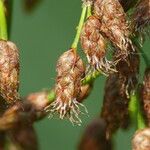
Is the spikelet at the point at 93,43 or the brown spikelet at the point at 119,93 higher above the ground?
the spikelet at the point at 93,43

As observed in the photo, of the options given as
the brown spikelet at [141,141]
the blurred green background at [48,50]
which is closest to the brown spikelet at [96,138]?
the blurred green background at [48,50]

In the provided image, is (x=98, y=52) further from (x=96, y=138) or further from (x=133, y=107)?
(x=96, y=138)

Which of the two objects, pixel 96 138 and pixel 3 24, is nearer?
pixel 3 24

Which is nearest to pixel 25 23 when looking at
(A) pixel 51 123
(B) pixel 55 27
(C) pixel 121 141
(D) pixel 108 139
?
(B) pixel 55 27

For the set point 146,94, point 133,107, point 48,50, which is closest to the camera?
point 146,94

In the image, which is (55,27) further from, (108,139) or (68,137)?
(108,139)

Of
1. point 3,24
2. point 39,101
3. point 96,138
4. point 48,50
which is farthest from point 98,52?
point 48,50

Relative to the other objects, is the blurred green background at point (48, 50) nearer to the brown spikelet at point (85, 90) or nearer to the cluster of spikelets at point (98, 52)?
the brown spikelet at point (85, 90)
